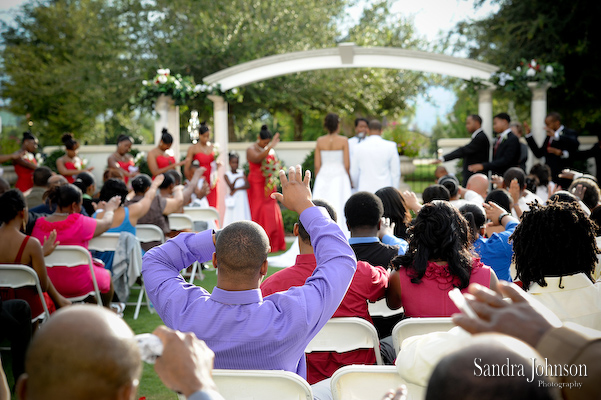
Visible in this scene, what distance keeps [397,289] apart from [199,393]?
2165 mm

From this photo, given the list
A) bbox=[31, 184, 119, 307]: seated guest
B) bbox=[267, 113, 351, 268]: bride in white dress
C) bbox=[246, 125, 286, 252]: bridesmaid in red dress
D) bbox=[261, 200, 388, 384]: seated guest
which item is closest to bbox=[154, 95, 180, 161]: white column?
bbox=[246, 125, 286, 252]: bridesmaid in red dress

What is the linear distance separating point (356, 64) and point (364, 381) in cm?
1032

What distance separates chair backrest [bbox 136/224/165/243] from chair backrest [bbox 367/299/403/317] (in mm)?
3541

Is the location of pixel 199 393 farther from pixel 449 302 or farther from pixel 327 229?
pixel 449 302

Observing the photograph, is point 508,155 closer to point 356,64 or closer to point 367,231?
point 356,64

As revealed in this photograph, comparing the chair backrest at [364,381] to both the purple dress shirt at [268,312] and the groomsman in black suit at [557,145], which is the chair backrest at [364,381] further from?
the groomsman in black suit at [557,145]

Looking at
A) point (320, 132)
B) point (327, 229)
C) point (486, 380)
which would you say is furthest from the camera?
point (320, 132)

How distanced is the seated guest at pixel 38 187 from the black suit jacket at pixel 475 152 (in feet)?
20.1

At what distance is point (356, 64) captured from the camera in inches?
473

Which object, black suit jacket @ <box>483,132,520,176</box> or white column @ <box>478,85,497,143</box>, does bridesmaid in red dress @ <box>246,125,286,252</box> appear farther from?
white column @ <box>478,85,497,143</box>

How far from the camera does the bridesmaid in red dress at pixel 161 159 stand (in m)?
9.82

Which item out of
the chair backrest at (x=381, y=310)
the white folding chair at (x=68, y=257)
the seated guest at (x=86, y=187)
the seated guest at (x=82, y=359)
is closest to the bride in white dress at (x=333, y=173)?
the seated guest at (x=86, y=187)

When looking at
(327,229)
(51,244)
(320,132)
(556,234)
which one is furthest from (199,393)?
(320,132)

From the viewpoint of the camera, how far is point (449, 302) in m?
3.13
